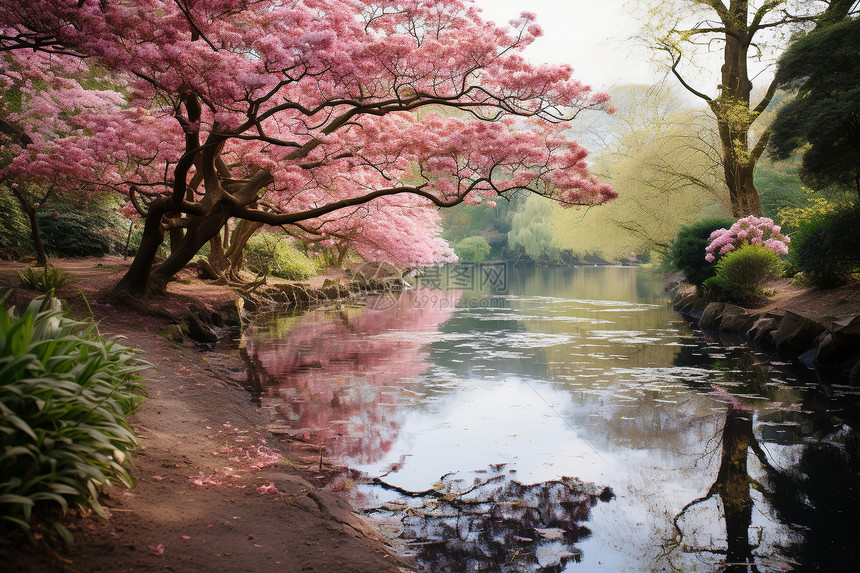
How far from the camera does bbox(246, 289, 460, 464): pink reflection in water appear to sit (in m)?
6.05

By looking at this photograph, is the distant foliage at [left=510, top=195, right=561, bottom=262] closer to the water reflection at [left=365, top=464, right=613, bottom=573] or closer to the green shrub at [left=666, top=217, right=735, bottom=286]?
the green shrub at [left=666, top=217, right=735, bottom=286]

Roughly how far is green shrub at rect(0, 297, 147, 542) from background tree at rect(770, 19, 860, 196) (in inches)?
436

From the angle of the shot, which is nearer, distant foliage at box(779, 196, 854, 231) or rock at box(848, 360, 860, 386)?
rock at box(848, 360, 860, 386)

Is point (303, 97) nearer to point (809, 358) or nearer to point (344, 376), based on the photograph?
point (344, 376)

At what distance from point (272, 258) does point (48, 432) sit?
66.7 ft

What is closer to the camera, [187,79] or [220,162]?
[187,79]

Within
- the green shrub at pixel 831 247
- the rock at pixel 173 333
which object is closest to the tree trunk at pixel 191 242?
the rock at pixel 173 333

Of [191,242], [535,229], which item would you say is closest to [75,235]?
[191,242]

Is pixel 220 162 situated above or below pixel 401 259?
above

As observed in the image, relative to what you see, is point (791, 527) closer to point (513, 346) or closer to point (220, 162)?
point (513, 346)

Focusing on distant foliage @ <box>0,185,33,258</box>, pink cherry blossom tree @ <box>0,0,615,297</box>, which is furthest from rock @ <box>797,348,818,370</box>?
distant foliage @ <box>0,185,33,258</box>

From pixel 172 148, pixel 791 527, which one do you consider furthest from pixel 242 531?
pixel 172 148

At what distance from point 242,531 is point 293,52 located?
7.21m

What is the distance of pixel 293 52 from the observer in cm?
880
